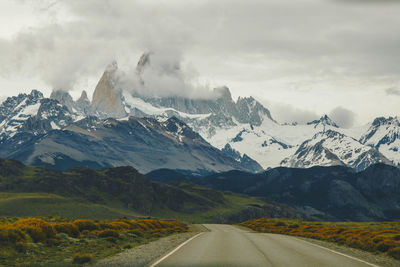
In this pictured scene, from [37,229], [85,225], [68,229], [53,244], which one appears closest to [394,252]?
[53,244]

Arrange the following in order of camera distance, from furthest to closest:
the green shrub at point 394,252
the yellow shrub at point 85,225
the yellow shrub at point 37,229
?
1. the yellow shrub at point 85,225
2. the yellow shrub at point 37,229
3. the green shrub at point 394,252

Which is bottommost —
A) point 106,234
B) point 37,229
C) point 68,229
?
point 106,234

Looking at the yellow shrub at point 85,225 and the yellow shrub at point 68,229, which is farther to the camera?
the yellow shrub at point 85,225

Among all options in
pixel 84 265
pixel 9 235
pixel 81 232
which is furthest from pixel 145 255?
pixel 81 232

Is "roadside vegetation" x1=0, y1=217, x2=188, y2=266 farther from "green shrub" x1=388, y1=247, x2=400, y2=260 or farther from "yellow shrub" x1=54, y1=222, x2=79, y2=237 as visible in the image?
"green shrub" x1=388, y1=247, x2=400, y2=260

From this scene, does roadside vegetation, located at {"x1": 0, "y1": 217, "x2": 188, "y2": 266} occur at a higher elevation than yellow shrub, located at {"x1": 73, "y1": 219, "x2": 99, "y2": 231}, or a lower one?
lower

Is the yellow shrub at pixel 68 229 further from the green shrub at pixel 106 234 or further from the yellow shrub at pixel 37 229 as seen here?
the yellow shrub at pixel 37 229

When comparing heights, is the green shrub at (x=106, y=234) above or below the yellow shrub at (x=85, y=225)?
below

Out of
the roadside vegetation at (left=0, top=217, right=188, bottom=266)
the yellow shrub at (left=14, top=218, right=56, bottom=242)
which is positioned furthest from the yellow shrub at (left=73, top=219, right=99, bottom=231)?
the yellow shrub at (left=14, top=218, right=56, bottom=242)

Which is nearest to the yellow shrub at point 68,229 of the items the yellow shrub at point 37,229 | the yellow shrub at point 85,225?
the yellow shrub at point 37,229

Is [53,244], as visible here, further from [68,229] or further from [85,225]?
[85,225]

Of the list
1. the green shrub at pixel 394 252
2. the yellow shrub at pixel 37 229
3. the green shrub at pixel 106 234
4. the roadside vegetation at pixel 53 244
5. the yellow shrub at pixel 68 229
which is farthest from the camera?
the green shrub at pixel 106 234

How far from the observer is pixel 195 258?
31531 mm

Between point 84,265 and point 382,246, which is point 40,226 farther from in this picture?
point 382,246
